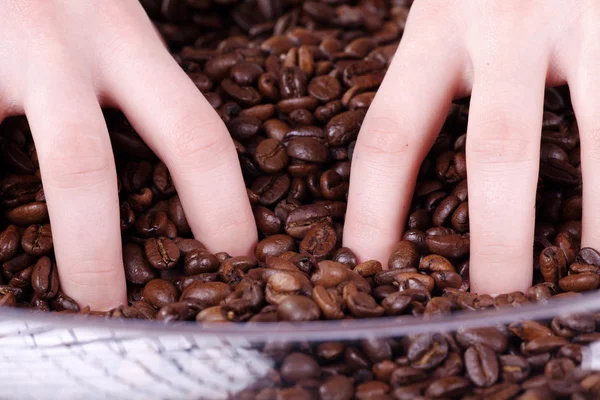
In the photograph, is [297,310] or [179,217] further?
[179,217]

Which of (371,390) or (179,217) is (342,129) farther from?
(371,390)

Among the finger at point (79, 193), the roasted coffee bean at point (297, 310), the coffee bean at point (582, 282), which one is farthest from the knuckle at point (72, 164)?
the coffee bean at point (582, 282)

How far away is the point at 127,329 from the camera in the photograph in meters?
0.71

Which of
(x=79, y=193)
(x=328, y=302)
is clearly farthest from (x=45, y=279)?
(x=328, y=302)

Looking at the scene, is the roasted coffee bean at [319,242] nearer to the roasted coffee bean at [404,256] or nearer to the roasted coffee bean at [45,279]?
the roasted coffee bean at [404,256]

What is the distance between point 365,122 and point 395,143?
82 mm

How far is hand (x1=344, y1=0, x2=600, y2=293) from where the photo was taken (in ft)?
3.38

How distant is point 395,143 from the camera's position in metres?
1.12

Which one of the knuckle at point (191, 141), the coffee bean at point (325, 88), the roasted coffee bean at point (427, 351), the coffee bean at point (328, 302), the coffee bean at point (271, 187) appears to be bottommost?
the roasted coffee bean at point (427, 351)

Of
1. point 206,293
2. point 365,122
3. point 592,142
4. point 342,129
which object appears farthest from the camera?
point 342,129

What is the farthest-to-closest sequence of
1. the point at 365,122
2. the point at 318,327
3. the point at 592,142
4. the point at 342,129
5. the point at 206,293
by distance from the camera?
the point at 342,129 < the point at 365,122 < the point at 592,142 < the point at 206,293 < the point at 318,327

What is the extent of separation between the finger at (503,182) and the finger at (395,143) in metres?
0.10

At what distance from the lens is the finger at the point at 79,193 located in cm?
103

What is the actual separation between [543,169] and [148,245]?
2.40 ft
